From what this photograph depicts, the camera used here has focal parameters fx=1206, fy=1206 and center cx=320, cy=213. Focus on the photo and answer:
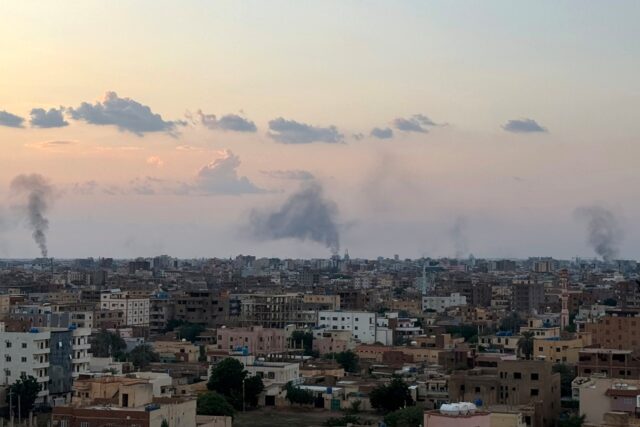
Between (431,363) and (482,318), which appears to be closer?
(431,363)

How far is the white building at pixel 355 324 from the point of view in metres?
48.1

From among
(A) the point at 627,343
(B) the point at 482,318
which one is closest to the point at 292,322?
(B) the point at 482,318

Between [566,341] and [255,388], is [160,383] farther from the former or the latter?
[566,341]

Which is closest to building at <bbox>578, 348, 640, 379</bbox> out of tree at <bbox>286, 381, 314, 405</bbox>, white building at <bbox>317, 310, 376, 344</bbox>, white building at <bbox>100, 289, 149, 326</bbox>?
tree at <bbox>286, 381, 314, 405</bbox>

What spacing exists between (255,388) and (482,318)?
2958 cm

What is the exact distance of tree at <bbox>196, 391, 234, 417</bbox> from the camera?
2473cm

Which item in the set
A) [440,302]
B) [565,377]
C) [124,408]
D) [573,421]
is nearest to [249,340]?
[565,377]

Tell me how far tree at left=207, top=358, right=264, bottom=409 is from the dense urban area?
0.11ft

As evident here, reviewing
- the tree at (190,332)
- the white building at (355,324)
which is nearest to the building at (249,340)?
the tree at (190,332)

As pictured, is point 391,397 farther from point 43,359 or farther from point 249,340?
point 249,340

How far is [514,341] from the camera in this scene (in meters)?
42.4

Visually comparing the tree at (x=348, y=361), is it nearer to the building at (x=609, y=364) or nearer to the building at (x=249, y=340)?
the building at (x=249, y=340)

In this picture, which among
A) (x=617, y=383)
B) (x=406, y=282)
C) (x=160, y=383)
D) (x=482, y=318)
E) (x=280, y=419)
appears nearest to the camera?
(x=617, y=383)

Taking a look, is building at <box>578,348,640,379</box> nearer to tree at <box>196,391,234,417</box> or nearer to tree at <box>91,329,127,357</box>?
tree at <box>196,391,234,417</box>
